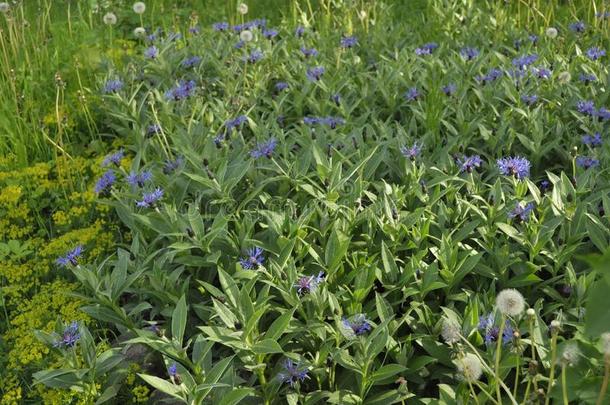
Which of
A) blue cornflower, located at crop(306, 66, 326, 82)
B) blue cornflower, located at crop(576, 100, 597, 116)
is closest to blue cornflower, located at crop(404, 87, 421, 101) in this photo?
blue cornflower, located at crop(306, 66, 326, 82)

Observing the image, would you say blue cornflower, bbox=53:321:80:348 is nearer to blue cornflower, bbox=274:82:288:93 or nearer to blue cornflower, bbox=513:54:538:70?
blue cornflower, bbox=274:82:288:93

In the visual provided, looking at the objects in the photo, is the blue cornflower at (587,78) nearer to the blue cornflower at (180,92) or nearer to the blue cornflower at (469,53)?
the blue cornflower at (469,53)

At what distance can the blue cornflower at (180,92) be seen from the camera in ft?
11.8

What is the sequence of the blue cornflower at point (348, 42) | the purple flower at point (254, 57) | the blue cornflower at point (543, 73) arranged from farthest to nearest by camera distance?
the blue cornflower at point (348, 42) < the purple flower at point (254, 57) < the blue cornflower at point (543, 73)

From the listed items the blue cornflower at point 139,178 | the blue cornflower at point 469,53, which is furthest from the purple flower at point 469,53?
the blue cornflower at point 139,178

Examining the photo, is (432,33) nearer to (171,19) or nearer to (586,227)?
(171,19)

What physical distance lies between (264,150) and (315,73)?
89 centimetres

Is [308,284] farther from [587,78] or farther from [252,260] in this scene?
[587,78]

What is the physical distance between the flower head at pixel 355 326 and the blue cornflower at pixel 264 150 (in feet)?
3.13

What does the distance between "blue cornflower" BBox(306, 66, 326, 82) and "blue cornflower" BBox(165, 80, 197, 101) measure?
559 millimetres

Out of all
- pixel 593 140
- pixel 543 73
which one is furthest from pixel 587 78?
pixel 593 140

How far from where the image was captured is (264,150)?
2957mm

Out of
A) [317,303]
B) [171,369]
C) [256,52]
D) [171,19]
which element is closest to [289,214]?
[317,303]

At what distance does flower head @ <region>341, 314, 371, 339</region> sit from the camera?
2117 millimetres
